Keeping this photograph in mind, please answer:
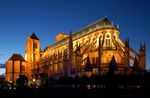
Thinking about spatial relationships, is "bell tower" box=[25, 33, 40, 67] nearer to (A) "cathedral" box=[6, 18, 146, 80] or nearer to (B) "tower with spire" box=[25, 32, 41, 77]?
(B) "tower with spire" box=[25, 32, 41, 77]

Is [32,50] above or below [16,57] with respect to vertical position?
above

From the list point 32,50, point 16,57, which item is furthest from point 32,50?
point 16,57

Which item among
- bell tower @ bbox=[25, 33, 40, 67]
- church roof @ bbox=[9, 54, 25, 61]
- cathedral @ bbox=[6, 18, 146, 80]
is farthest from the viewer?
bell tower @ bbox=[25, 33, 40, 67]

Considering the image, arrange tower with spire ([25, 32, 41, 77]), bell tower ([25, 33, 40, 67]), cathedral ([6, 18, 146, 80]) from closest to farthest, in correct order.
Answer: cathedral ([6, 18, 146, 80]), tower with spire ([25, 32, 41, 77]), bell tower ([25, 33, 40, 67])

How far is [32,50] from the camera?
13662 cm

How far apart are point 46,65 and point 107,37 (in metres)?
34.1

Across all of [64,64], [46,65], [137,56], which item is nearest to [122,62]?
[137,56]

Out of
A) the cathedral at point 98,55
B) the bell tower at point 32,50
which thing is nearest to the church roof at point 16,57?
the bell tower at point 32,50

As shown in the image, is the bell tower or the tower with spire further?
the bell tower

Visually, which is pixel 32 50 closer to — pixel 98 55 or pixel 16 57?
pixel 16 57

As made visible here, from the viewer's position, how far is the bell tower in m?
134

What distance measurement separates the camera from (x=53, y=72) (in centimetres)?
10288

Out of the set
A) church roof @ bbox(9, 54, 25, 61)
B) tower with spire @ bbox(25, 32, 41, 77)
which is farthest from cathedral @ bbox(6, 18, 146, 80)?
church roof @ bbox(9, 54, 25, 61)

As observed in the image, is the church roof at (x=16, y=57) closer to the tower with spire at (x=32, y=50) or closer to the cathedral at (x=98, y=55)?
the tower with spire at (x=32, y=50)
